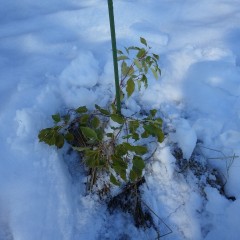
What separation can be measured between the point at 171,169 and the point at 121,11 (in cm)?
119

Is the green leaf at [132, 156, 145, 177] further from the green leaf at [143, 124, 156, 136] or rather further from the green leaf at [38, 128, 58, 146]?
the green leaf at [38, 128, 58, 146]

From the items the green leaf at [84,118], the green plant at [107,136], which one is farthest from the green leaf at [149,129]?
the green leaf at [84,118]

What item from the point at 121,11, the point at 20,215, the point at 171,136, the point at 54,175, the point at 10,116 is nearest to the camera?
the point at 20,215

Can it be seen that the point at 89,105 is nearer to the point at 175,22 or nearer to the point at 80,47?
the point at 80,47

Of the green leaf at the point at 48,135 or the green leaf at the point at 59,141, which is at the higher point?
the green leaf at the point at 48,135

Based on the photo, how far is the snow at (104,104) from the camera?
1038 millimetres

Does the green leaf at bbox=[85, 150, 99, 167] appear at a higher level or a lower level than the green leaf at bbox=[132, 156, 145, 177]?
higher

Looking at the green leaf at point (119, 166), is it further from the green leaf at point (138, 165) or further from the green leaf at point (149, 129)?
the green leaf at point (149, 129)

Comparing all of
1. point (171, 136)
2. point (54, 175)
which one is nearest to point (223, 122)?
point (171, 136)

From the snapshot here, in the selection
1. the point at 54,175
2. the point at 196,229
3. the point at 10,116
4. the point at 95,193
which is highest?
the point at 10,116

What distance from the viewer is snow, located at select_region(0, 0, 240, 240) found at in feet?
3.41

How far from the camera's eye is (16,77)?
4.46ft

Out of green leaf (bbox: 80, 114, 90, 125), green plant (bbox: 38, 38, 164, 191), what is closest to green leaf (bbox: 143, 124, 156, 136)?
green plant (bbox: 38, 38, 164, 191)

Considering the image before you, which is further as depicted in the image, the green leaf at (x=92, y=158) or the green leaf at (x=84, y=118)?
the green leaf at (x=84, y=118)
